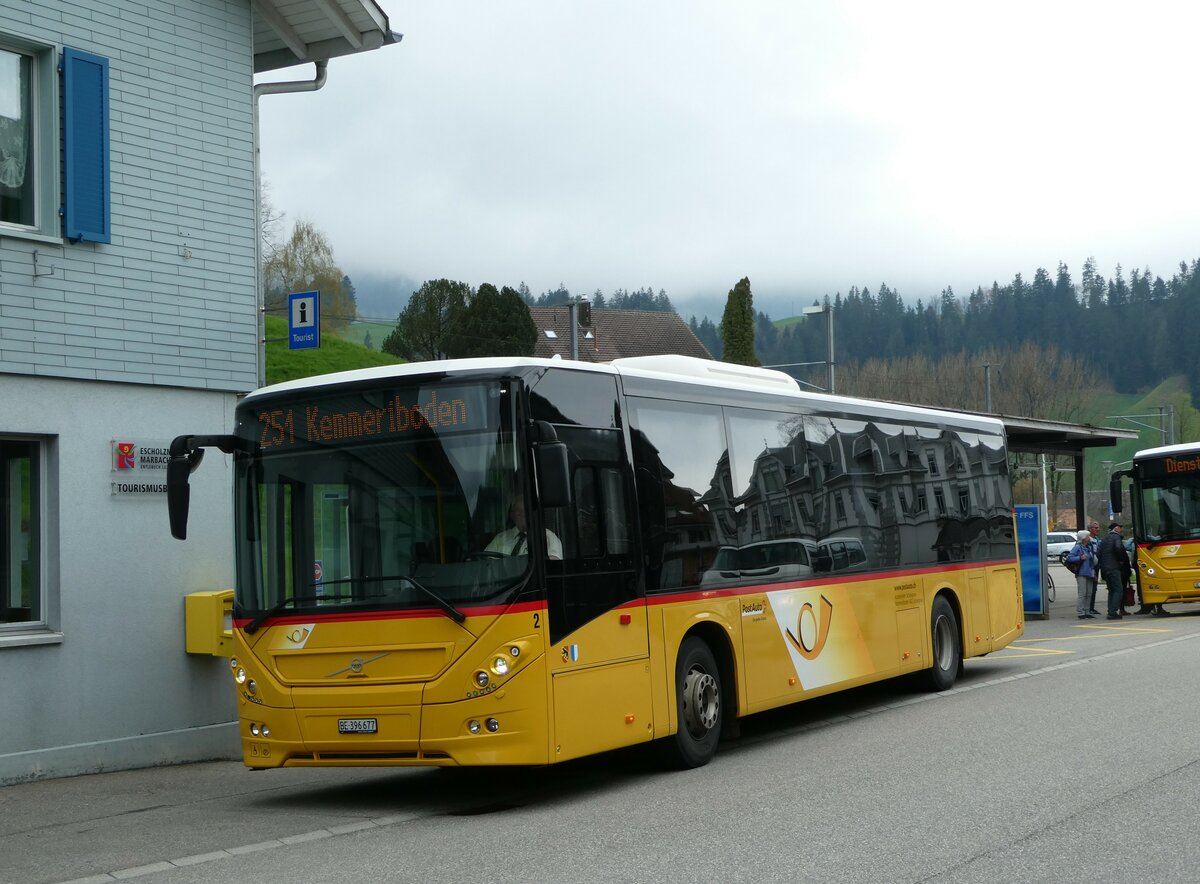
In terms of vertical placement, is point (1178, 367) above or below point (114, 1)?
above

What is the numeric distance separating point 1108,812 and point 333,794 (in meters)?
5.34

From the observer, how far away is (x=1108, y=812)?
26.8ft

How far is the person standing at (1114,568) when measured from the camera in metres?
27.9

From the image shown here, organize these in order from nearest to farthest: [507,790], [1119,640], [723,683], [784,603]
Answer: [507,790] < [723,683] < [784,603] < [1119,640]

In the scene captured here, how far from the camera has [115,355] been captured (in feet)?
41.1

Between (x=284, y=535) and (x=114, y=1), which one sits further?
(x=114, y=1)

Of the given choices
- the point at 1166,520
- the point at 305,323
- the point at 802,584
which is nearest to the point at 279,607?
the point at 802,584

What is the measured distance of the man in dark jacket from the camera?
27.9 metres

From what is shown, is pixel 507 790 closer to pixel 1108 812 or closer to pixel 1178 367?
pixel 1108 812

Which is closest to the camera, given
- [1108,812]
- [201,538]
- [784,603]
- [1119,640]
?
[1108,812]

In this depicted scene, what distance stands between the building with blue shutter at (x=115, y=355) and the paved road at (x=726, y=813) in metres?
0.72

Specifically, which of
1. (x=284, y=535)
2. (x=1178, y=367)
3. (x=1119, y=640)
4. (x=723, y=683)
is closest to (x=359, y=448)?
(x=284, y=535)

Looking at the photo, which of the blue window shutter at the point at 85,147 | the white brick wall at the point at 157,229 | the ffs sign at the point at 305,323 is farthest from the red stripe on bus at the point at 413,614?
the ffs sign at the point at 305,323

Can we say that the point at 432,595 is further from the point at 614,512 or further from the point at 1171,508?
the point at 1171,508
